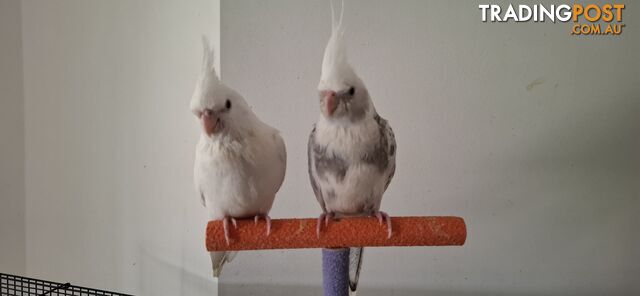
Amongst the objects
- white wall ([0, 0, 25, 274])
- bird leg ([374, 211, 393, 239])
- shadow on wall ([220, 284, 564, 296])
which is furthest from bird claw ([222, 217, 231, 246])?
white wall ([0, 0, 25, 274])

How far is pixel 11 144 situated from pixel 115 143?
0.54 m

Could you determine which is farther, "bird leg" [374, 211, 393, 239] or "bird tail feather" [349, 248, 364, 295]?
"bird tail feather" [349, 248, 364, 295]

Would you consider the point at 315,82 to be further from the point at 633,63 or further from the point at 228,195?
the point at 633,63

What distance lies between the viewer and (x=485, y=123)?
1.66m

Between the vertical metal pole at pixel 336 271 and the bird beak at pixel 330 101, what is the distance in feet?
1.42

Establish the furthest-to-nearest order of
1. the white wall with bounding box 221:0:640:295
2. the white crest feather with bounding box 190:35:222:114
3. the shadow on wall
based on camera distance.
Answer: the shadow on wall → the white wall with bounding box 221:0:640:295 → the white crest feather with bounding box 190:35:222:114

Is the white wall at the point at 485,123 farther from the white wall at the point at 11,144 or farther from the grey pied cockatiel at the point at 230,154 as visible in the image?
the white wall at the point at 11,144

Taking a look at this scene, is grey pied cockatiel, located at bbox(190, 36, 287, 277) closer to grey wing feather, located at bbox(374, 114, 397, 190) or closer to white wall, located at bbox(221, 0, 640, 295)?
grey wing feather, located at bbox(374, 114, 397, 190)

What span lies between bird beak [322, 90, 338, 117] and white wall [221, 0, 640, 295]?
1.89 ft

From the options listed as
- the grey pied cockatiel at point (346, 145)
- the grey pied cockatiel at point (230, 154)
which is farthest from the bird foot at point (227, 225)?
the grey pied cockatiel at point (346, 145)

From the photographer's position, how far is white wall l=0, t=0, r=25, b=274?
1926 millimetres

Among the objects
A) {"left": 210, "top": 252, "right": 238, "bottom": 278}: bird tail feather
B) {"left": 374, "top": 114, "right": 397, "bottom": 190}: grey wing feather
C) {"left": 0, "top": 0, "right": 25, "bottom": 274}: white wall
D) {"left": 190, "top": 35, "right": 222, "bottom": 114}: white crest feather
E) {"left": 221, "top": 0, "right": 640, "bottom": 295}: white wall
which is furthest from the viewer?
{"left": 0, "top": 0, "right": 25, "bottom": 274}: white wall

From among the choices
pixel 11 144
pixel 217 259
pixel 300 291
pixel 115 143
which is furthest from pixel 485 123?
pixel 11 144

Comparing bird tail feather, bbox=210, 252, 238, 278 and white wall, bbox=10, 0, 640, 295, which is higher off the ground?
white wall, bbox=10, 0, 640, 295
